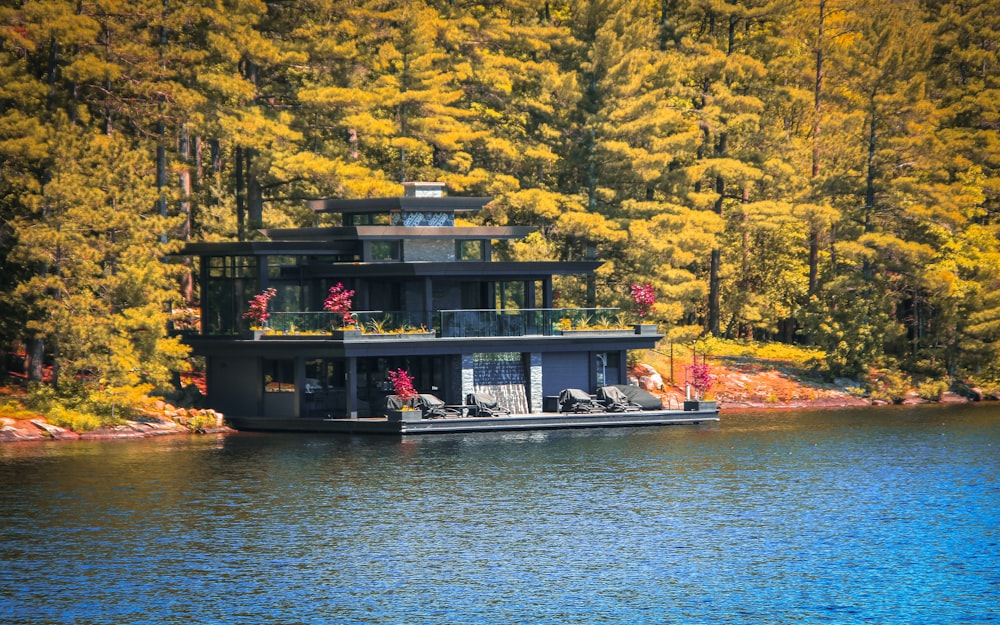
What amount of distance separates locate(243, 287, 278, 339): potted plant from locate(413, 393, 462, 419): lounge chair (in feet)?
23.6

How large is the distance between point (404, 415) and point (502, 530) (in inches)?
733

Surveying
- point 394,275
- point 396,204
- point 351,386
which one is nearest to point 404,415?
point 351,386

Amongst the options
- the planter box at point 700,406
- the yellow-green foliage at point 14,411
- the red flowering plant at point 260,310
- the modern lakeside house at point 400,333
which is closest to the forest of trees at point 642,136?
the modern lakeside house at point 400,333

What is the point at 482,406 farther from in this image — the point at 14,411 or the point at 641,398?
the point at 14,411

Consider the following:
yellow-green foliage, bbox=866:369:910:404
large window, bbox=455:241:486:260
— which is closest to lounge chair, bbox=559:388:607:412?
large window, bbox=455:241:486:260

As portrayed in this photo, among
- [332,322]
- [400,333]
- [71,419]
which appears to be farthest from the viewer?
[332,322]

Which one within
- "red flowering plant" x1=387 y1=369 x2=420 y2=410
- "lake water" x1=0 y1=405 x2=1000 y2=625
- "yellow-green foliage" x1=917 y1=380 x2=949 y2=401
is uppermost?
"red flowering plant" x1=387 y1=369 x2=420 y2=410

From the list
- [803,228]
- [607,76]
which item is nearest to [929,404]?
[803,228]

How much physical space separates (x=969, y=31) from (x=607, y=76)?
27054mm

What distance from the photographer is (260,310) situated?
201ft

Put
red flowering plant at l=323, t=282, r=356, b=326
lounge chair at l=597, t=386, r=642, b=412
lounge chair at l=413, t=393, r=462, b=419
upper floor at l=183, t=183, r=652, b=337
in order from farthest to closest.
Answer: lounge chair at l=597, t=386, r=642, b=412 < upper floor at l=183, t=183, r=652, b=337 < red flowering plant at l=323, t=282, r=356, b=326 < lounge chair at l=413, t=393, r=462, b=419

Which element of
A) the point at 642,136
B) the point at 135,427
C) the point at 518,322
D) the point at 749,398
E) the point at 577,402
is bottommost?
the point at 749,398

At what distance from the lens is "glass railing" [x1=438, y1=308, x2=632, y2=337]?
6125 centimetres

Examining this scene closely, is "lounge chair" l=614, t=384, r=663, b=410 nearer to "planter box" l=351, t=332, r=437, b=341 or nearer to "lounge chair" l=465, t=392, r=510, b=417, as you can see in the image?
"lounge chair" l=465, t=392, r=510, b=417
